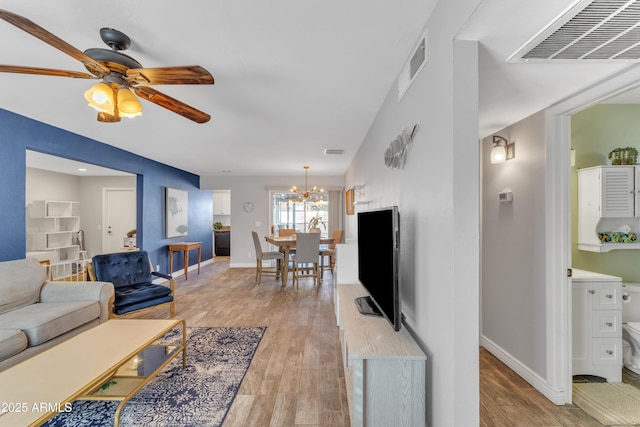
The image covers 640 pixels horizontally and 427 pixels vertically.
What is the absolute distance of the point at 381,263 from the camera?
194 centimetres

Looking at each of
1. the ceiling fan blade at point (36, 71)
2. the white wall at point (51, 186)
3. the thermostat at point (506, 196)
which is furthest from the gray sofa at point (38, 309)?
the white wall at point (51, 186)

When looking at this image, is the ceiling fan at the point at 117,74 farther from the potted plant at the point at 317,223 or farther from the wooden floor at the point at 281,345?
the potted plant at the point at 317,223

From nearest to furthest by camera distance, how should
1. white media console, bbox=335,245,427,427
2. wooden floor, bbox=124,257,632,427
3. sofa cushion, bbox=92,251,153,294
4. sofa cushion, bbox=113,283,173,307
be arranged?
white media console, bbox=335,245,427,427 → wooden floor, bbox=124,257,632,427 → sofa cushion, bbox=113,283,173,307 → sofa cushion, bbox=92,251,153,294

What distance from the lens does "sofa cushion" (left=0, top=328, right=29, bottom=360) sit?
207 cm

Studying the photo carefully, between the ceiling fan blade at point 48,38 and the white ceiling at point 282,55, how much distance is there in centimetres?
21

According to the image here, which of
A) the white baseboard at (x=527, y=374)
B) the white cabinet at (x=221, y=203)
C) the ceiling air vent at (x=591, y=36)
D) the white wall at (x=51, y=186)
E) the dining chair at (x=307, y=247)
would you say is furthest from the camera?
the white cabinet at (x=221, y=203)

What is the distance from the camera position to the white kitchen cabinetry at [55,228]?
617cm

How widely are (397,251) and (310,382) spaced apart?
140 cm

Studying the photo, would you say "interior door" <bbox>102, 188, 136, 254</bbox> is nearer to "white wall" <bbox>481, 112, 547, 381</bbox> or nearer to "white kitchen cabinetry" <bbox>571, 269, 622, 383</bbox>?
"white wall" <bbox>481, 112, 547, 381</bbox>

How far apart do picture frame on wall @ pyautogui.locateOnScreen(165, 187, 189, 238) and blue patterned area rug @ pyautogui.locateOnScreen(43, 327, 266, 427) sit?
378 centimetres

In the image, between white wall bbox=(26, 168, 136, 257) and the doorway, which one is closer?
the doorway

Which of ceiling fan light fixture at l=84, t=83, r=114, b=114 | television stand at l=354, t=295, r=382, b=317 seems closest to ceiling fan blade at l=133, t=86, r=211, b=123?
ceiling fan light fixture at l=84, t=83, r=114, b=114

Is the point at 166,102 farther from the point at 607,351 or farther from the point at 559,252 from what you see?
the point at 607,351

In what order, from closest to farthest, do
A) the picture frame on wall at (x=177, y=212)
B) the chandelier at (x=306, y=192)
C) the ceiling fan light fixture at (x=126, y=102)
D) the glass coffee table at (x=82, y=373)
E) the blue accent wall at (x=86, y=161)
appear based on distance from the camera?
the glass coffee table at (x=82, y=373) < the ceiling fan light fixture at (x=126, y=102) < the blue accent wall at (x=86, y=161) < the picture frame on wall at (x=177, y=212) < the chandelier at (x=306, y=192)
